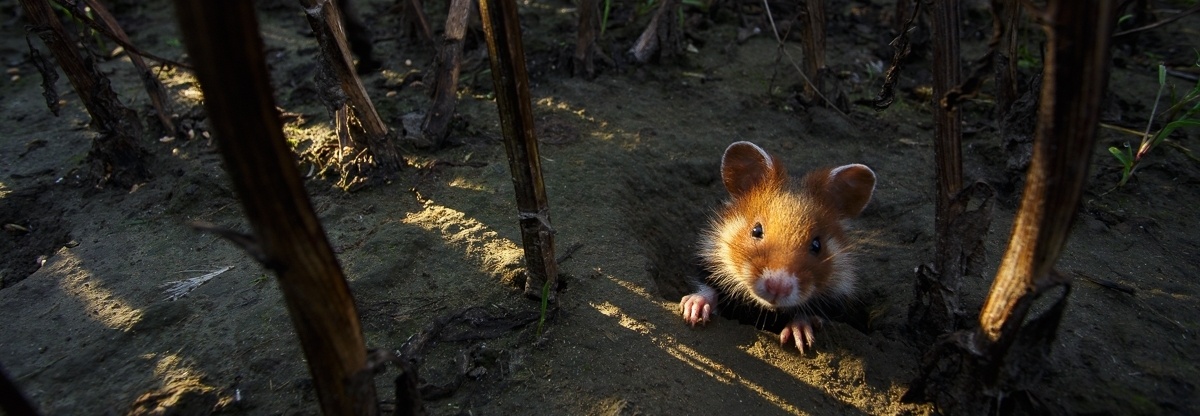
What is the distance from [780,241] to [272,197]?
2211 millimetres

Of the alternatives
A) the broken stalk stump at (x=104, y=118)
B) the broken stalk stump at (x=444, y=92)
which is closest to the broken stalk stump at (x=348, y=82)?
the broken stalk stump at (x=444, y=92)

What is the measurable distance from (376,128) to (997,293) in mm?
2738

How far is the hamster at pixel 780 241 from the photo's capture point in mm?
2914

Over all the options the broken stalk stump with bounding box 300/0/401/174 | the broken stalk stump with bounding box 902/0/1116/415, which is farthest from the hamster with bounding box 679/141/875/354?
the broken stalk stump with bounding box 300/0/401/174

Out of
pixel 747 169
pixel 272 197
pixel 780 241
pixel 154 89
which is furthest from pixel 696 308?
pixel 154 89

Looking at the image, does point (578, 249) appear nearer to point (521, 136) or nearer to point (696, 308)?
point (696, 308)

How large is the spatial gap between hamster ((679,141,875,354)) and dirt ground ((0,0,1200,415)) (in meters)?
0.18

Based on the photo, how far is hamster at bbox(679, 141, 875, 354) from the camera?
2.91 m

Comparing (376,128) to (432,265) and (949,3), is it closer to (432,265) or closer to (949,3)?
(432,265)

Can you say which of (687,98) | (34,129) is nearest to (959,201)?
(687,98)

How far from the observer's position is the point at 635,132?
4.14 m

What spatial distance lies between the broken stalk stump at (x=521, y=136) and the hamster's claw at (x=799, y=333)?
3.18 ft

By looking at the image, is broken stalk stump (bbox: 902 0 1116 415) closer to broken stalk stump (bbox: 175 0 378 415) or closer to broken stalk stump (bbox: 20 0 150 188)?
broken stalk stump (bbox: 175 0 378 415)

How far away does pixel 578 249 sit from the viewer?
305 cm
